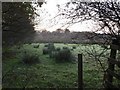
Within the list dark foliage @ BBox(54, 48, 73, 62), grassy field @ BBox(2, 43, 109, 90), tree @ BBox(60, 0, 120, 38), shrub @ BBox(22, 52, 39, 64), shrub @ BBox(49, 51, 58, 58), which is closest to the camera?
tree @ BBox(60, 0, 120, 38)

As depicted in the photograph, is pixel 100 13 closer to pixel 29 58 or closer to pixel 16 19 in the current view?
pixel 16 19

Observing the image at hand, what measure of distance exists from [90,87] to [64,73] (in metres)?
2.37

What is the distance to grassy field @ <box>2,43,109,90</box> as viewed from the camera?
193 inches

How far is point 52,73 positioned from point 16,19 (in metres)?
2.09

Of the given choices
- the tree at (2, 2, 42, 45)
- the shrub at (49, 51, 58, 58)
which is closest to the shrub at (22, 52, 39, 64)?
the shrub at (49, 51, 58, 58)

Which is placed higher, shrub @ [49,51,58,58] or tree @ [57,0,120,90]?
tree @ [57,0,120,90]

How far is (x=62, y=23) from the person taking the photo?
14.4ft

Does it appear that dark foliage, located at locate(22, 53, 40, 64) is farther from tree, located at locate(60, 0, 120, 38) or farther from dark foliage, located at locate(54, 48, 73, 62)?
tree, located at locate(60, 0, 120, 38)

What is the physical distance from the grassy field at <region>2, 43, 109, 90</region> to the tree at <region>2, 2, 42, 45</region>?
533mm

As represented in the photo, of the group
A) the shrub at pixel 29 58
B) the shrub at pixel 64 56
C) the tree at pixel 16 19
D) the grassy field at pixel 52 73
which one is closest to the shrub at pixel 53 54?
the shrub at pixel 64 56

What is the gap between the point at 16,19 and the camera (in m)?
7.80

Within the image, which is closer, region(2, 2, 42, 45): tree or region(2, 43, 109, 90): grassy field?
region(2, 43, 109, 90): grassy field

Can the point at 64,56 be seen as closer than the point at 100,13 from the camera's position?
No

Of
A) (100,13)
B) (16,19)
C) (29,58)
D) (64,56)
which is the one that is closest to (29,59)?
(29,58)
